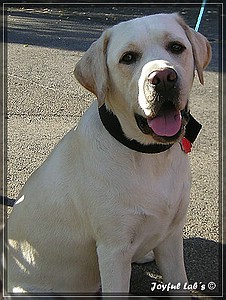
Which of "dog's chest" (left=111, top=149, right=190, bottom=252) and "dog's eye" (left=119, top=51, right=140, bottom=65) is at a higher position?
"dog's eye" (left=119, top=51, right=140, bottom=65)

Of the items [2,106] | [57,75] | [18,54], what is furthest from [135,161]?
[18,54]

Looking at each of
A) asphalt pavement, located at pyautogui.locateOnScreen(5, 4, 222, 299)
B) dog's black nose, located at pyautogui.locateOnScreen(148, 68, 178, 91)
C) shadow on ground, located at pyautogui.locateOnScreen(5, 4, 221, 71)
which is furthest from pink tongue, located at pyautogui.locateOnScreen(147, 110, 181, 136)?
shadow on ground, located at pyautogui.locateOnScreen(5, 4, 221, 71)

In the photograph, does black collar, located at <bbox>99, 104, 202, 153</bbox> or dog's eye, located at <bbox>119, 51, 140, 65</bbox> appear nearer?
dog's eye, located at <bbox>119, 51, 140, 65</bbox>

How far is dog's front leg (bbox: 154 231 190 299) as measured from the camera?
10.6ft

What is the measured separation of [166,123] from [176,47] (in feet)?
1.15

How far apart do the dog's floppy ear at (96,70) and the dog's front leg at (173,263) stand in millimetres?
932

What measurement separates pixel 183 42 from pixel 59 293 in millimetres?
1392

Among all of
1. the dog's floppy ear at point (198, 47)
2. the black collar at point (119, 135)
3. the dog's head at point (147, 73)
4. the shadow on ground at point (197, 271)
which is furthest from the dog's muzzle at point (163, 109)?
the shadow on ground at point (197, 271)

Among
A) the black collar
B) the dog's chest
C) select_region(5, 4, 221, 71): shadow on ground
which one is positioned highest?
the black collar

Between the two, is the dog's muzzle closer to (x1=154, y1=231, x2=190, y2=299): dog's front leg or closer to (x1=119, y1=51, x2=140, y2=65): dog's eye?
(x1=119, y1=51, x2=140, y2=65): dog's eye

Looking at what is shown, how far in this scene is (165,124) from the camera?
2.68 metres

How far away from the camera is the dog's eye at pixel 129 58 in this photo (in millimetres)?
2684

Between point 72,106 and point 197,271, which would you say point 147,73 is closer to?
point 197,271

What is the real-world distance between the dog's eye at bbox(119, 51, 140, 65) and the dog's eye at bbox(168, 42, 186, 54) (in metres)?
0.16
